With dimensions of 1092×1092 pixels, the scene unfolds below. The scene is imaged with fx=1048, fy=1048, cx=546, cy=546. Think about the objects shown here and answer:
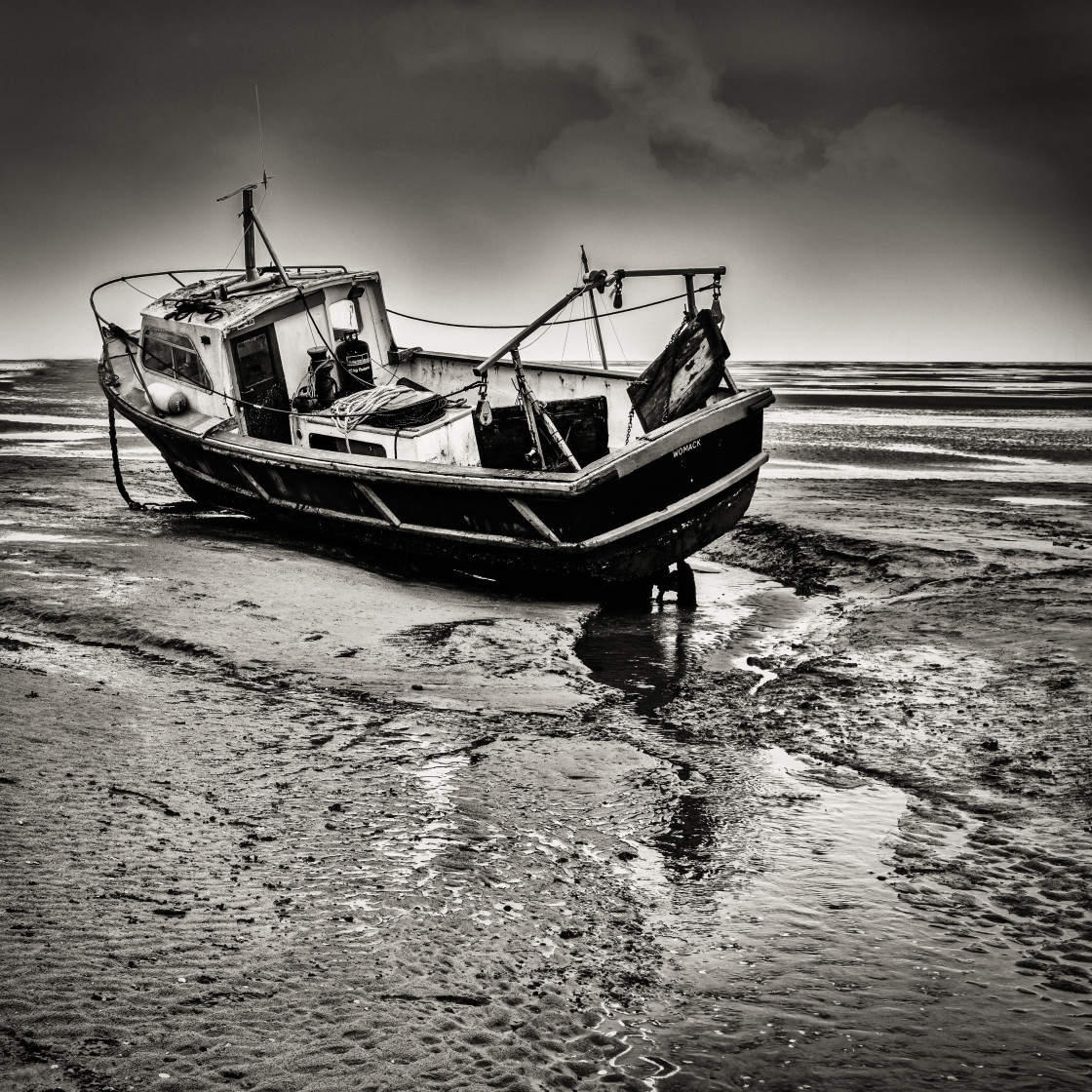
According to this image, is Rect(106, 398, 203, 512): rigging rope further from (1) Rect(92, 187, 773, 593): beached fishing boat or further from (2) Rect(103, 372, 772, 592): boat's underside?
(2) Rect(103, 372, 772, 592): boat's underside

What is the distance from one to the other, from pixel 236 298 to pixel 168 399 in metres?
1.37

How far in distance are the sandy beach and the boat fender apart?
3.95 meters

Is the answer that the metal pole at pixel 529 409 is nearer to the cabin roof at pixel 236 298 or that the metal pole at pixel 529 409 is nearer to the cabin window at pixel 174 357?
the cabin roof at pixel 236 298

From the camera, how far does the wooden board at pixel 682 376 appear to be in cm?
873

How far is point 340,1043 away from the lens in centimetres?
289

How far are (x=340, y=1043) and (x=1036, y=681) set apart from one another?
15.4ft

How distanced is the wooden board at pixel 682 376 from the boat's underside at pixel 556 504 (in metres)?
0.31

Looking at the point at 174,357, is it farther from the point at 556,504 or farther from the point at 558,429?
the point at 556,504

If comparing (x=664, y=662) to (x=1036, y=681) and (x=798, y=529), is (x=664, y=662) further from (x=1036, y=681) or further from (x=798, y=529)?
(x=798, y=529)

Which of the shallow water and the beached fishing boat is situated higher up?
the beached fishing boat

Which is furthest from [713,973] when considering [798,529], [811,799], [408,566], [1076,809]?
[798,529]

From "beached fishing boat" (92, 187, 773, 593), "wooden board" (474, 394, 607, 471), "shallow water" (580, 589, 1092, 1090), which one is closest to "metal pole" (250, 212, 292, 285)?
"beached fishing boat" (92, 187, 773, 593)

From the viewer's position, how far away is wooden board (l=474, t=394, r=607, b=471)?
9133 mm

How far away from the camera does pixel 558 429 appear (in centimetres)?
940
